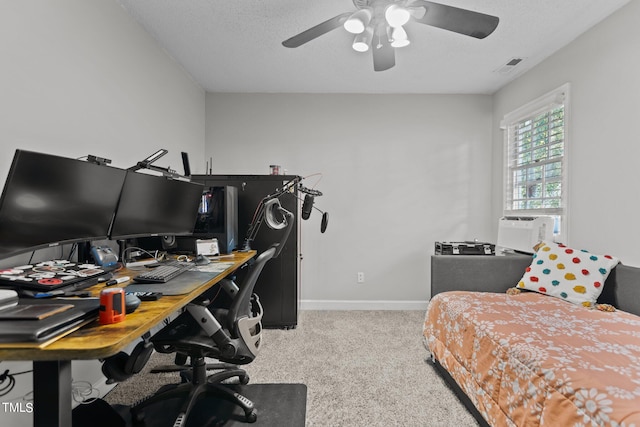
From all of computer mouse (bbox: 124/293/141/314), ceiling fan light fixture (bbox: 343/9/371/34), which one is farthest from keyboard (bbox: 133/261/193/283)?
ceiling fan light fixture (bbox: 343/9/371/34)

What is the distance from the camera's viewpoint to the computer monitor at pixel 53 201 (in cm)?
113

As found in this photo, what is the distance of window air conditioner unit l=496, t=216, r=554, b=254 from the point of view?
2803mm

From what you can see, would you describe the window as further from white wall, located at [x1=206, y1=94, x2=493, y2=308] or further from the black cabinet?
the black cabinet

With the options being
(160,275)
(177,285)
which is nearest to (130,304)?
(177,285)

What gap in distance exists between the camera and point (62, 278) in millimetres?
1212

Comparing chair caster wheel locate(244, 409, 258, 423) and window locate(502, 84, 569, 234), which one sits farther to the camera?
window locate(502, 84, 569, 234)

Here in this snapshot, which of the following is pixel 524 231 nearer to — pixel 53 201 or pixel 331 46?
pixel 331 46

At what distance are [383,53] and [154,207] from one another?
5.59ft

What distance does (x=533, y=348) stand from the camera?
1.40 meters

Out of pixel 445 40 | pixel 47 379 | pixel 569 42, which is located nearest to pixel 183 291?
pixel 47 379

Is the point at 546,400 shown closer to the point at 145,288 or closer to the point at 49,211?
the point at 145,288

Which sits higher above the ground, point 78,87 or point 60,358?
point 78,87

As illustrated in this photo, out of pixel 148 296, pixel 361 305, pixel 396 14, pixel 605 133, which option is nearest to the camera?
pixel 148 296

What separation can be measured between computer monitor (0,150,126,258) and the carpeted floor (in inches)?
45.6
